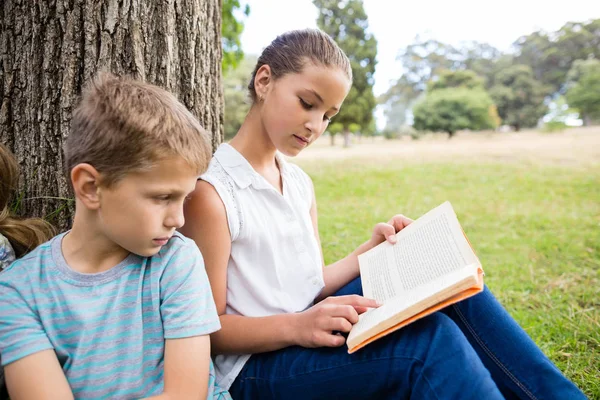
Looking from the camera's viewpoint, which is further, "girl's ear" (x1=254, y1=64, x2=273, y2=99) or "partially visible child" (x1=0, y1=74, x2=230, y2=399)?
"girl's ear" (x1=254, y1=64, x2=273, y2=99)

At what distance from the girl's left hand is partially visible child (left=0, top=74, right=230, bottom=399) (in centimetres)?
73

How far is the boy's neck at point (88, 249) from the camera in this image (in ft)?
3.83

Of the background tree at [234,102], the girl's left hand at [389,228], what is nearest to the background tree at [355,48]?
the background tree at [234,102]

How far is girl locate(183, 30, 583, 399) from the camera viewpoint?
120 cm

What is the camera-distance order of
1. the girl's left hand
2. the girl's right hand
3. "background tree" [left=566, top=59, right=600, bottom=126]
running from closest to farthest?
1. the girl's right hand
2. the girl's left hand
3. "background tree" [left=566, top=59, right=600, bottom=126]

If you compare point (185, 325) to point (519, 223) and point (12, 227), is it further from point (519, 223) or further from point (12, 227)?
point (519, 223)

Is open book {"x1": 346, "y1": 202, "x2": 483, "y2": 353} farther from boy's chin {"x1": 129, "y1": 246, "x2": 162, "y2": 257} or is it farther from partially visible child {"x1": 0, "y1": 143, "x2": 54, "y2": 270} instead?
partially visible child {"x1": 0, "y1": 143, "x2": 54, "y2": 270}

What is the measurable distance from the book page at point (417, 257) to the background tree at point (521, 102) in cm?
2627

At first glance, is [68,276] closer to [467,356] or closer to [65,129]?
[65,129]

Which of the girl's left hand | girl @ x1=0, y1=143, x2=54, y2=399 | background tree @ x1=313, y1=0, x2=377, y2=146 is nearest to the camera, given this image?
girl @ x1=0, y1=143, x2=54, y2=399

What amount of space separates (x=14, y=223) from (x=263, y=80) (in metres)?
0.87

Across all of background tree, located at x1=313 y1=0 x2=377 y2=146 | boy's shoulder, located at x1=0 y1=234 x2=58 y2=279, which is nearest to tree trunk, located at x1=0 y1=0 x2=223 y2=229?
boy's shoulder, located at x1=0 y1=234 x2=58 y2=279

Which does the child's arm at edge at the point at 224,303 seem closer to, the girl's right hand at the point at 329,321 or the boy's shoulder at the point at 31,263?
the girl's right hand at the point at 329,321

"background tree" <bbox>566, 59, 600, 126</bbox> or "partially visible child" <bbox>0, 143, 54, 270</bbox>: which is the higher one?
"background tree" <bbox>566, 59, 600, 126</bbox>
